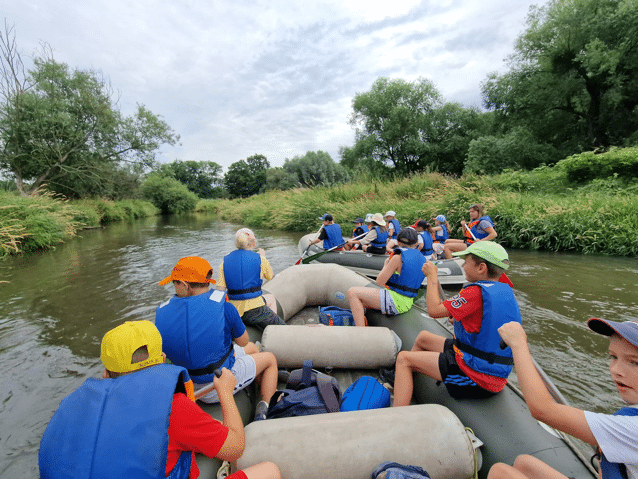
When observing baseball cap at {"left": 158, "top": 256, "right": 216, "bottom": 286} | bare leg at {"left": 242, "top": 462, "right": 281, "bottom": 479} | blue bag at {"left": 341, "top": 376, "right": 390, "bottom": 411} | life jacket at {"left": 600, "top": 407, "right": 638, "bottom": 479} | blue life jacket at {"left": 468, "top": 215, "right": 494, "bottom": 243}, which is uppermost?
baseball cap at {"left": 158, "top": 256, "right": 216, "bottom": 286}

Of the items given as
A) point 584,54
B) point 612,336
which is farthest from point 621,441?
point 584,54

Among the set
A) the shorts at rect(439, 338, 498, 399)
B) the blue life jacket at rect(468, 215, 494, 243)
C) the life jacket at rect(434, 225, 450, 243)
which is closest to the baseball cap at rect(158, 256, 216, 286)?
the shorts at rect(439, 338, 498, 399)

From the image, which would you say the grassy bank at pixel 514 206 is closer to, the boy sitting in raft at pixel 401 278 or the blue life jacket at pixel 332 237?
the blue life jacket at pixel 332 237

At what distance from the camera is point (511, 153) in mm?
15430

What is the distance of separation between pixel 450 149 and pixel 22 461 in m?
25.2

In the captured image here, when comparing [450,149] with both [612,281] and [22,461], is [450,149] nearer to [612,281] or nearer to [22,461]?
[612,281]

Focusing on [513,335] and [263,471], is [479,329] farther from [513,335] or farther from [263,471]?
[263,471]

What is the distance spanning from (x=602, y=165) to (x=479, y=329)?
43.2 ft

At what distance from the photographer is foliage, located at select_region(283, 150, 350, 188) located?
131 ft

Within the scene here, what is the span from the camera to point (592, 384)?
9.80 ft

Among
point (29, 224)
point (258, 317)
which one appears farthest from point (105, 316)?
point (29, 224)

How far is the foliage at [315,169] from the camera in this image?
131ft

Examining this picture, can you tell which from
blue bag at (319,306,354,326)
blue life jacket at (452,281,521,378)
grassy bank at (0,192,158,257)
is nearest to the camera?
blue life jacket at (452,281,521,378)

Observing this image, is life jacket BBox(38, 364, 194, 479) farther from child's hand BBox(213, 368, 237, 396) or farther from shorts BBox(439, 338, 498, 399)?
shorts BBox(439, 338, 498, 399)
